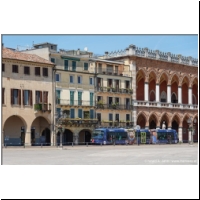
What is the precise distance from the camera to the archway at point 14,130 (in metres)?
54.6

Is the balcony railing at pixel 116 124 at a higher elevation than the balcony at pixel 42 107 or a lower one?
lower

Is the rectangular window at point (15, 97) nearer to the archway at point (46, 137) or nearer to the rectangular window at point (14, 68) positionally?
the rectangular window at point (14, 68)

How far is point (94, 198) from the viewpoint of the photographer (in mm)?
18656

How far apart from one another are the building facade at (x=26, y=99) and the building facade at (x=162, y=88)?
44.6ft

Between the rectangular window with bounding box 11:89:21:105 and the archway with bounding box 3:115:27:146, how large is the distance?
191 cm

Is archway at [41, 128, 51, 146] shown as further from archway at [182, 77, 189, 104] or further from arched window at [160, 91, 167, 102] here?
archway at [182, 77, 189, 104]

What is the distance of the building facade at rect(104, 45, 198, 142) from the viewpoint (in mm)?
69188

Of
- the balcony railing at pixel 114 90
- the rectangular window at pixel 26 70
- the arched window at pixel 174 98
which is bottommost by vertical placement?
the arched window at pixel 174 98

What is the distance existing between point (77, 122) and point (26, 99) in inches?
323

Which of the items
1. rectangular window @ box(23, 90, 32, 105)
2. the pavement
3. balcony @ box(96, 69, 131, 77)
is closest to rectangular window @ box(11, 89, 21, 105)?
rectangular window @ box(23, 90, 32, 105)

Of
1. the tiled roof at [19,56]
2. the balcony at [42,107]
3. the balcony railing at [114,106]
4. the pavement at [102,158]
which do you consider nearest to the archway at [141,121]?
the balcony railing at [114,106]

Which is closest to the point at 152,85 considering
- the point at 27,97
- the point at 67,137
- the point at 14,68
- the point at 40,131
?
the point at 67,137

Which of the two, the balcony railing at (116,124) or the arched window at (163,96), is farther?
the arched window at (163,96)
